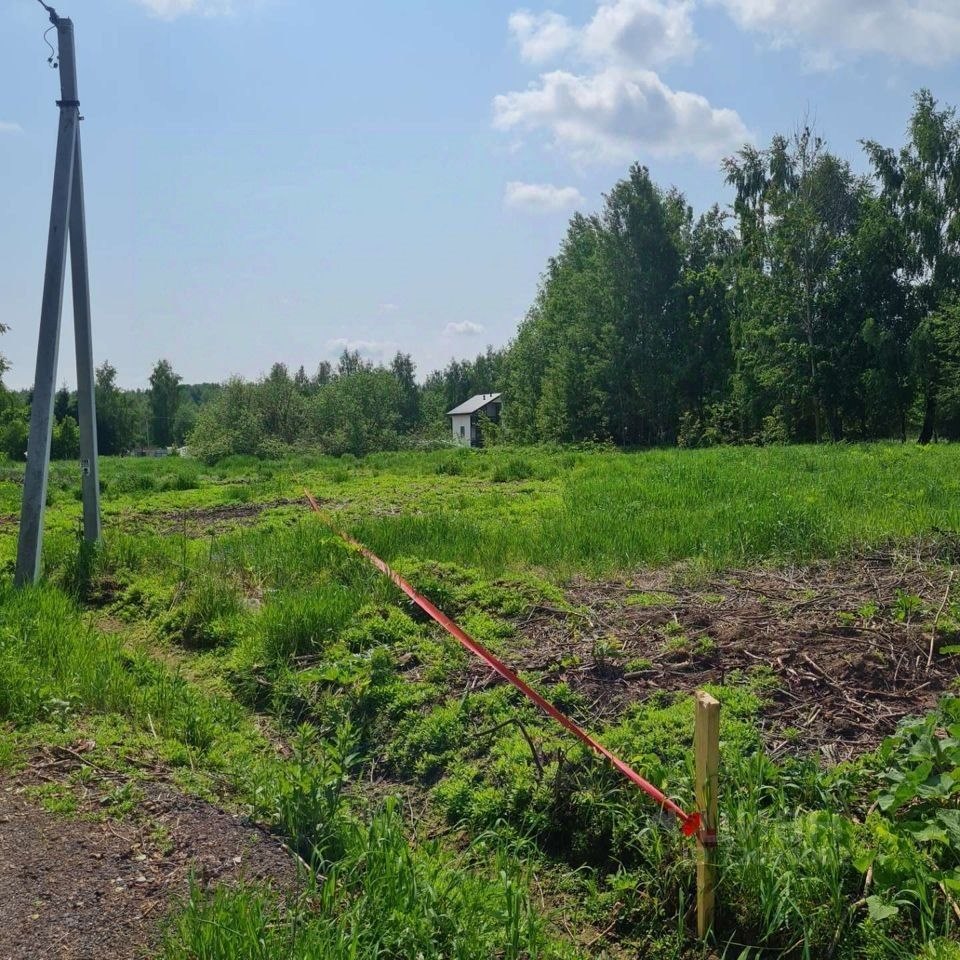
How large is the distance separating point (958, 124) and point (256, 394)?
37158mm

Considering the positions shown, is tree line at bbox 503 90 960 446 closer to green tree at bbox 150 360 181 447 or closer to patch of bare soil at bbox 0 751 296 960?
patch of bare soil at bbox 0 751 296 960

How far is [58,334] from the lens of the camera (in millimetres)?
8438

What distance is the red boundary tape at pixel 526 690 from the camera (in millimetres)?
3084

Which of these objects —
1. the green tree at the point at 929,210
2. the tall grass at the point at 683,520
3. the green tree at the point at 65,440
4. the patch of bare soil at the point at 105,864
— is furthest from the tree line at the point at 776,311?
the patch of bare soil at the point at 105,864

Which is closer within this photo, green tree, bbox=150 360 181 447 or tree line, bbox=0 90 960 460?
tree line, bbox=0 90 960 460

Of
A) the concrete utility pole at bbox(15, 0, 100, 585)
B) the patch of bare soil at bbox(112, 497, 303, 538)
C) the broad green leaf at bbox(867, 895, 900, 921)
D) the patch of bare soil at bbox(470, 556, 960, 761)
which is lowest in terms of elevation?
the broad green leaf at bbox(867, 895, 900, 921)

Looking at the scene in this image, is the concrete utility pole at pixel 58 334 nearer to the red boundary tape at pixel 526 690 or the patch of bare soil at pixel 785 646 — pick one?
the red boundary tape at pixel 526 690

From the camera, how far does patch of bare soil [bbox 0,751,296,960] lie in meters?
2.80

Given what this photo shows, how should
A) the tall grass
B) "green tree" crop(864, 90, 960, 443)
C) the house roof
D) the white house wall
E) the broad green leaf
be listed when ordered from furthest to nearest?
the house roof
the white house wall
"green tree" crop(864, 90, 960, 443)
the tall grass
the broad green leaf

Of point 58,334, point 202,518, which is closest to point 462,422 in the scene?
point 202,518

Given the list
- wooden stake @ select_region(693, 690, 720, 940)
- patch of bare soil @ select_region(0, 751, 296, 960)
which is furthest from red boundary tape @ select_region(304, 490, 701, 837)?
patch of bare soil @ select_region(0, 751, 296, 960)

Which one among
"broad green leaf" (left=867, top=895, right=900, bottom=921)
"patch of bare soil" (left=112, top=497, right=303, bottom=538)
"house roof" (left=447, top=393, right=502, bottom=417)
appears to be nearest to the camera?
"broad green leaf" (left=867, top=895, right=900, bottom=921)

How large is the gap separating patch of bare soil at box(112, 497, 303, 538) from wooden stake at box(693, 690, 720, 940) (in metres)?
10.0

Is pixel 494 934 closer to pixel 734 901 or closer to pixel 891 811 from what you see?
pixel 734 901
